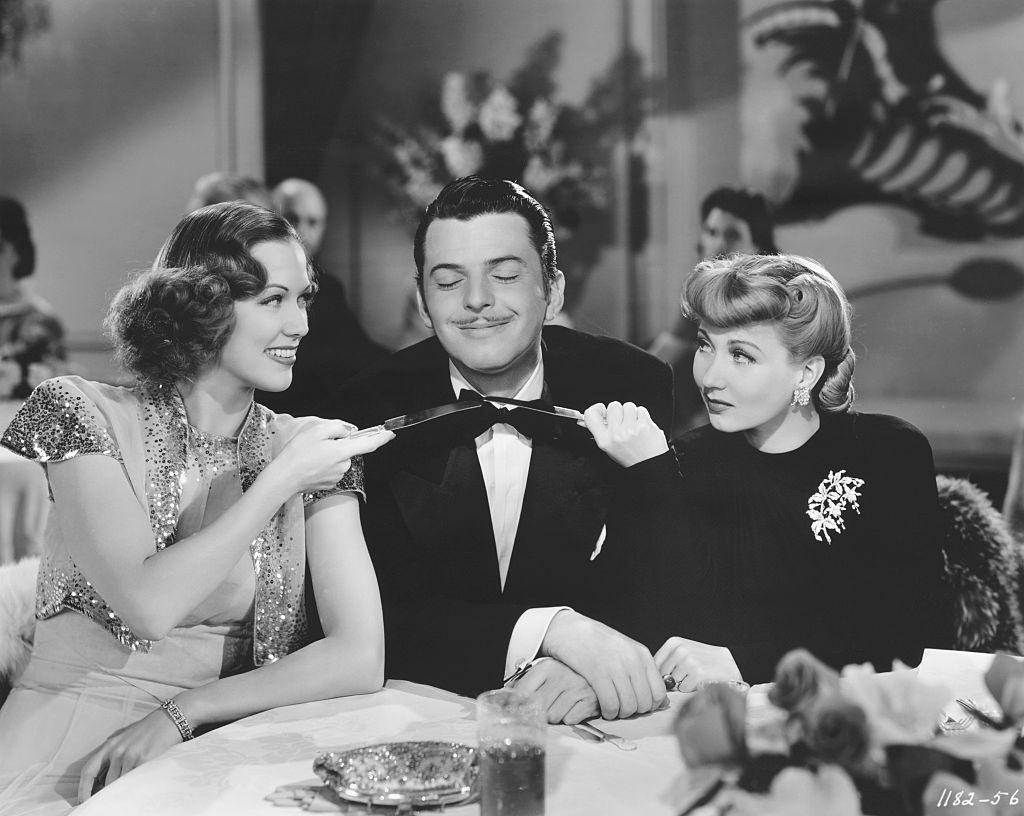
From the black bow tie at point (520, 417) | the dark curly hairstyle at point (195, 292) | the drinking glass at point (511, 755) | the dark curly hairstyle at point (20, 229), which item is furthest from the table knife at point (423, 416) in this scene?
the dark curly hairstyle at point (20, 229)

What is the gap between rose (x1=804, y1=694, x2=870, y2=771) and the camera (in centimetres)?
100

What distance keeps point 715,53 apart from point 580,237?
1.47 feet

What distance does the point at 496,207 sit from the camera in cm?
209

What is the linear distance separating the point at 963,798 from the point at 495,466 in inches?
47.7

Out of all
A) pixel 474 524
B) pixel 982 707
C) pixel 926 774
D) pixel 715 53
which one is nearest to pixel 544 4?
pixel 715 53

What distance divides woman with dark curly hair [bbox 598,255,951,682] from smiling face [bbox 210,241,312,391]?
65 cm

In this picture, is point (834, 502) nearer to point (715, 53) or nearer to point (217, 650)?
point (715, 53)

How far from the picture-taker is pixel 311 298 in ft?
7.25

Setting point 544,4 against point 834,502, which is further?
point 544,4

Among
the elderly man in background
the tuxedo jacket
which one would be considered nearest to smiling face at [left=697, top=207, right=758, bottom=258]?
the tuxedo jacket

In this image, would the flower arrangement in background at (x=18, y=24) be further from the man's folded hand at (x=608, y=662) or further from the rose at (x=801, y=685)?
the rose at (x=801, y=685)

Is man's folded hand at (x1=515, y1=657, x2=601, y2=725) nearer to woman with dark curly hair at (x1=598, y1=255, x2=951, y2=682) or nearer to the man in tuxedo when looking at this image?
the man in tuxedo

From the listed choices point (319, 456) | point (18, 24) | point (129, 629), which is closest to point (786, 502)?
point (319, 456)

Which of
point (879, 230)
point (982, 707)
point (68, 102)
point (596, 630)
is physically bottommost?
point (982, 707)
